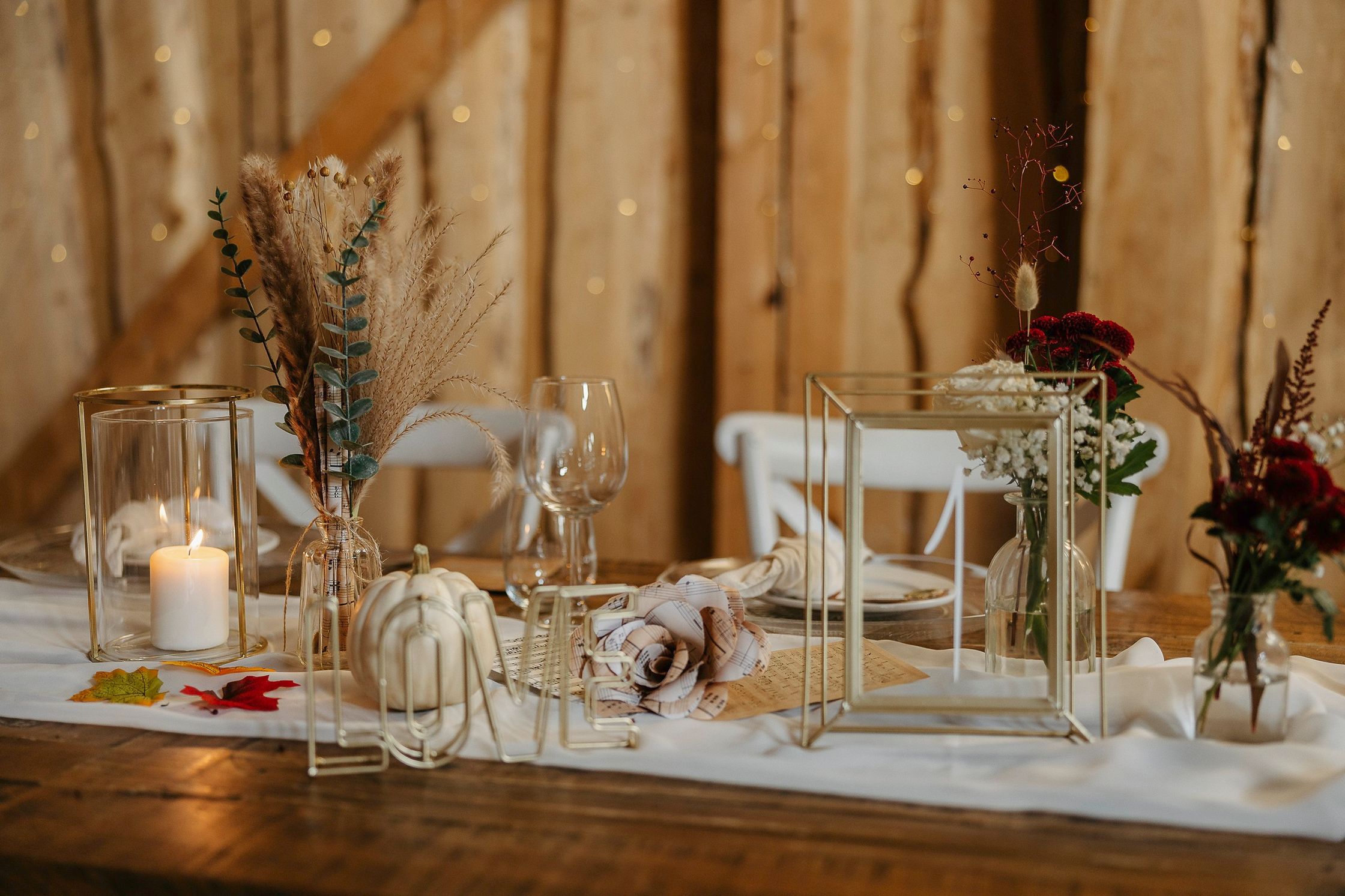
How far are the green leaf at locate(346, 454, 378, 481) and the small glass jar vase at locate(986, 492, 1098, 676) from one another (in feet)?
1.61

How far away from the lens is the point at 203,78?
2.46 metres

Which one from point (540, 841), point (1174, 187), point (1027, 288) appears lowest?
point (540, 841)

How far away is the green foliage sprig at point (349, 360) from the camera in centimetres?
82

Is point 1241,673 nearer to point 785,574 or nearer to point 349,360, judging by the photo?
point 785,574

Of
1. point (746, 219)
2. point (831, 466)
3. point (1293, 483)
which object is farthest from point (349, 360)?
point (746, 219)

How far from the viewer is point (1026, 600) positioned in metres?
0.82

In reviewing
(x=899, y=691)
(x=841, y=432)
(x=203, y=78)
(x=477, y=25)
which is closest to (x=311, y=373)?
(x=899, y=691)

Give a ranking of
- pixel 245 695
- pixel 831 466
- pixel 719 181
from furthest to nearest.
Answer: pixel 719 181 < pixel 831 466 < pixel 245 695

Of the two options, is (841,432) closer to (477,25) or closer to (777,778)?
(777,778)

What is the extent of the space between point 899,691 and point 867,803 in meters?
0.17

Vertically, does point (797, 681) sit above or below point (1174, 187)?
below

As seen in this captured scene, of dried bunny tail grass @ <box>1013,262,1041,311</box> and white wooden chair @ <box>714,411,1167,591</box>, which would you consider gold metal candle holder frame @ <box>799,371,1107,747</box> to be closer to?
dried bunny tail grass @ <box>1013,262,1041,311</box>

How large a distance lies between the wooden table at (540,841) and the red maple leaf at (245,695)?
8 centimetres

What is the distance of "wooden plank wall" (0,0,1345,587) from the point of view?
191 cm
